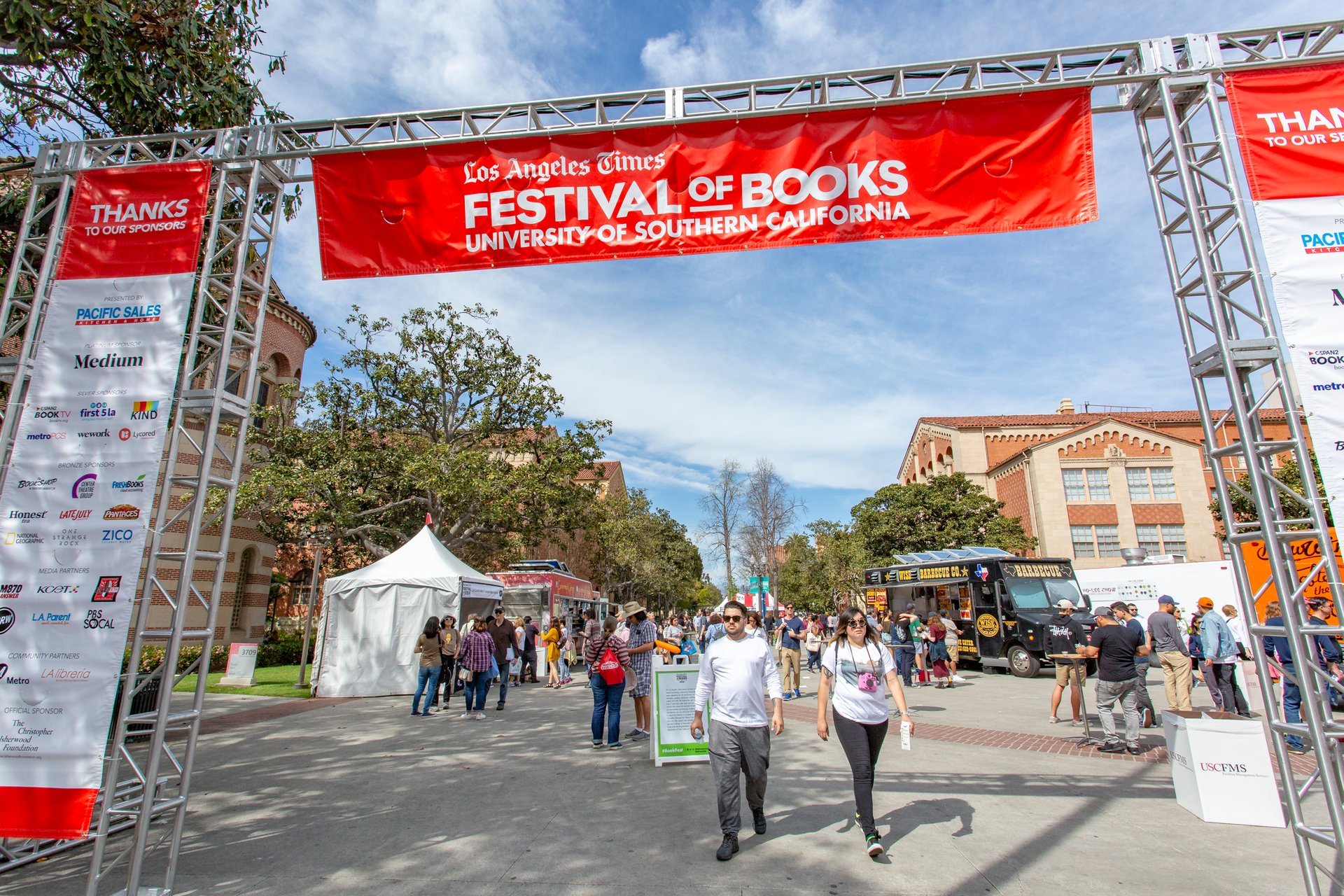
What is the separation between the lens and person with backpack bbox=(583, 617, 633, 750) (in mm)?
8734

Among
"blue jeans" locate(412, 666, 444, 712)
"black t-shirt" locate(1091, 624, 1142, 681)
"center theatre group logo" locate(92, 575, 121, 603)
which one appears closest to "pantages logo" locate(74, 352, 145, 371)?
"center theatre group logo" locate(92, 575, 121, 603)

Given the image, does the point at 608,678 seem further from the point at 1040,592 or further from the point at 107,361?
the point at 1040,592

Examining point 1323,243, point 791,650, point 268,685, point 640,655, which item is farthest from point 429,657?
point 1323,243

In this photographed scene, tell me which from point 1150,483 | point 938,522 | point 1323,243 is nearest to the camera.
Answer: point 1323,243

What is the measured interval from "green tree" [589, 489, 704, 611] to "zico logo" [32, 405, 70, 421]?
96.5 ft

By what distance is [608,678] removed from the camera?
8.73 m

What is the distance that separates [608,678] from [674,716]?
3.73 ft

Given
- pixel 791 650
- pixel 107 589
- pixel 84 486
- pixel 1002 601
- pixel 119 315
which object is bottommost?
pixel 791 650

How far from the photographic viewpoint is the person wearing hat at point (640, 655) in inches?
364

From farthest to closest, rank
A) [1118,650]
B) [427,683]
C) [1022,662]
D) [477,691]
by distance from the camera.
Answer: [1022,662] → [427,683] → [477,691] → [1118,650]

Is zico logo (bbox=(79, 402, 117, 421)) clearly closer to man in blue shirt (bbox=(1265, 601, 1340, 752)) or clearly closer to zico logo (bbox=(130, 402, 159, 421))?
zico logo (bbox=(130, 402, 159, 421))

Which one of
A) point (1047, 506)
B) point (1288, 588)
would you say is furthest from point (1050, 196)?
point (1047, 506)

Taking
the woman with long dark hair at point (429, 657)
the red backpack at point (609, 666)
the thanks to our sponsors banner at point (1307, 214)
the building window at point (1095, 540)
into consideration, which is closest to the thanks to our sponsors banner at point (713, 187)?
the thanks to our sponsors banner at point (1307, 214)

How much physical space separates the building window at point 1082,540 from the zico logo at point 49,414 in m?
42.2
